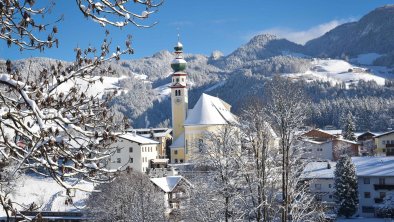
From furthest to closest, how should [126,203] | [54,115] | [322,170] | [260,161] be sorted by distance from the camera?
[322,170]
[126,203]
[260,161]
[54,115]

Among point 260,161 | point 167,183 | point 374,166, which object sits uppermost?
point 260,161

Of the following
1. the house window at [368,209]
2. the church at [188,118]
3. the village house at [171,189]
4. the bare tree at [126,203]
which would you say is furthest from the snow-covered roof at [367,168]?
the bare tree at [126,203]

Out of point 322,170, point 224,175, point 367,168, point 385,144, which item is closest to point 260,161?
point 224,175

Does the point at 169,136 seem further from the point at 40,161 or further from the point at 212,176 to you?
the point at 40,161

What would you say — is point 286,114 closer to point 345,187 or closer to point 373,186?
point 345,187

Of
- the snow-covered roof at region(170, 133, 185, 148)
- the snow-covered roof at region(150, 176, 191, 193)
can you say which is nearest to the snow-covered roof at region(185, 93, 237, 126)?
the snow-covered roof at region(170, 133, 185, 148)

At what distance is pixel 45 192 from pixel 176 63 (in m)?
29.0

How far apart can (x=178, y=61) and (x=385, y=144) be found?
104 feet

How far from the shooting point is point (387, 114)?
14475cm

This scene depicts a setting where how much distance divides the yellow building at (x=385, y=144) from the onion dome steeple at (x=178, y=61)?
30.0 metres

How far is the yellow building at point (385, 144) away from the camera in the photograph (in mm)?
71938

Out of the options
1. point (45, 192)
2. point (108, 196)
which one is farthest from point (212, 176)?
point (45, 192)

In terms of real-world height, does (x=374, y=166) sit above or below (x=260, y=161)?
below

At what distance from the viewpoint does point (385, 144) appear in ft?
240
